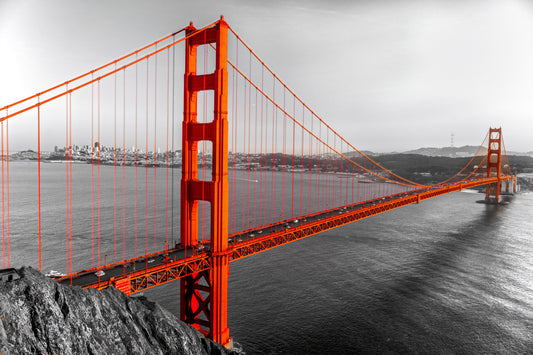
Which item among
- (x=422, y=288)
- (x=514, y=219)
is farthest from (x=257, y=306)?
(x=514, y=219)

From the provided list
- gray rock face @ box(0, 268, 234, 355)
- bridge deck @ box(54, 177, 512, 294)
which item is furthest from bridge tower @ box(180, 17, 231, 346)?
gray rock face @ box(0, 268, 234, 355)

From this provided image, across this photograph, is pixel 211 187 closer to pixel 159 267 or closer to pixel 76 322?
pixel 159 267

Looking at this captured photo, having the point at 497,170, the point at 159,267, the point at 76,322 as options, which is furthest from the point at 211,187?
the point at 497,170

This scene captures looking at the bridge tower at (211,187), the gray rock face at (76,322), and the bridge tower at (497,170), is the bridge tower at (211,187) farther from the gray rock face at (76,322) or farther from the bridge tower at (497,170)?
the bridge tower at (497,170)

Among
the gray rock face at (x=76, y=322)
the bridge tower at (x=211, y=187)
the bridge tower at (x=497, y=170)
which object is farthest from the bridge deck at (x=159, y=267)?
the bridge tower at (x=497, y=170)

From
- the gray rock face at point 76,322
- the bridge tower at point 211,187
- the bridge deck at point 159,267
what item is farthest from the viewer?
the bridge tower at point 211,187

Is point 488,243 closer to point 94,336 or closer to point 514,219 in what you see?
point 514,219

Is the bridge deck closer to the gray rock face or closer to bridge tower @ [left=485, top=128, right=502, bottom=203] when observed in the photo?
the gray rock face
